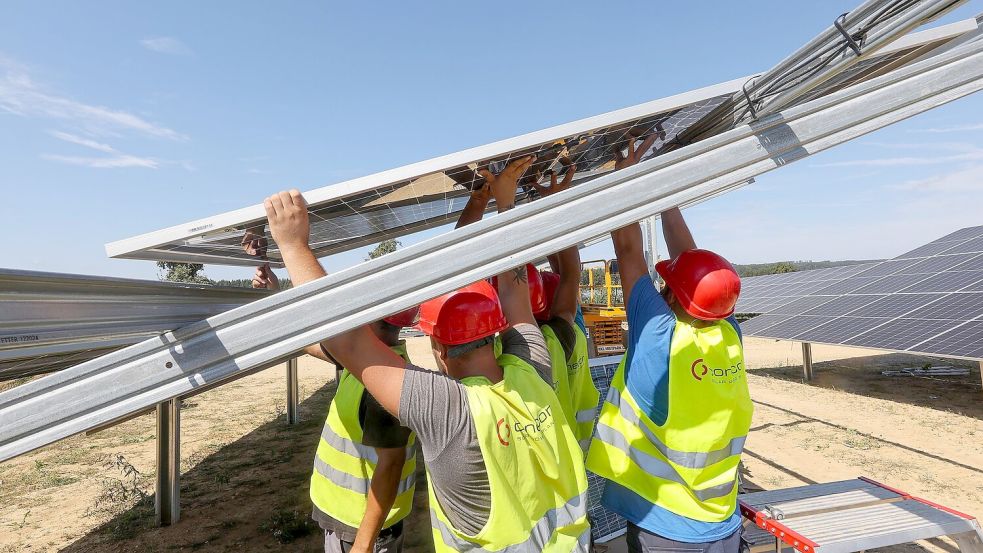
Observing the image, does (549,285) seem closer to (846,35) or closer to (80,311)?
(846,35)

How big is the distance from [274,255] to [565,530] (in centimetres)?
295

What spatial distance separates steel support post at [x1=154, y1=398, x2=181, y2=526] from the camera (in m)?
5.58

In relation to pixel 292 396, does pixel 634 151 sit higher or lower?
higher

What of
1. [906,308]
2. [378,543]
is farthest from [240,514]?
[906,308]

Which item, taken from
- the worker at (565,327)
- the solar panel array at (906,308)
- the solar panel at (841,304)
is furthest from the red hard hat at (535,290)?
the solar panel at (841,304)

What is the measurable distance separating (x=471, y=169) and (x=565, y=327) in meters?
1.29

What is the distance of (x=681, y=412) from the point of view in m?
2.04

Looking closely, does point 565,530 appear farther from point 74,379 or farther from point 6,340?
point 6,340

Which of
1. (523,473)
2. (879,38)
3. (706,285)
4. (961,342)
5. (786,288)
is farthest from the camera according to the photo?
(786,288)

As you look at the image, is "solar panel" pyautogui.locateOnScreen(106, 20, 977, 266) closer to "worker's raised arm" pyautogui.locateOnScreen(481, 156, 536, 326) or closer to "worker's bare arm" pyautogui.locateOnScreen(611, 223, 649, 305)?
"worker's raised arm" pyautogui.locateOnScreen(481, 156, 536, 326)

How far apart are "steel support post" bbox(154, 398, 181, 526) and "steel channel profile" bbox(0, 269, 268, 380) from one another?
4584 millimetres

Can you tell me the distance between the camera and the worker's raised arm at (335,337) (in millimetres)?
1429

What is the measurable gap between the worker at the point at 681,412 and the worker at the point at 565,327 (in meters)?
0.49

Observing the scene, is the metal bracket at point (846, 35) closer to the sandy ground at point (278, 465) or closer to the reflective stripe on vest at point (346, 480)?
the reflective stripe on vest at point (346, 480)
